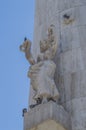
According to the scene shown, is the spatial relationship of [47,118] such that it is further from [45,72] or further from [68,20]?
[68,20]

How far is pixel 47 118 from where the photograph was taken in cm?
1158

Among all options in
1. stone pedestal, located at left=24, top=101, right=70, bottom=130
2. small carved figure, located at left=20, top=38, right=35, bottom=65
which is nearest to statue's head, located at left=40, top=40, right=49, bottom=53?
small carved figure, located at left=20, top=38, right=35, bottom=65

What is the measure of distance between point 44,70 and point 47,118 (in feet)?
5.12

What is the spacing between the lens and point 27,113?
39.7 ft

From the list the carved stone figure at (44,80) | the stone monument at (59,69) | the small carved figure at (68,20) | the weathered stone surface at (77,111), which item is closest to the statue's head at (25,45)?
the stone monument at (59,69)

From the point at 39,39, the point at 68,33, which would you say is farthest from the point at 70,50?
the point at 39,39

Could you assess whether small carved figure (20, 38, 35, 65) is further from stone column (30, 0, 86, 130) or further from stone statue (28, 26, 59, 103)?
stone column (30, 0, 86, 130)

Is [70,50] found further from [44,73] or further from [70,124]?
[70,124]

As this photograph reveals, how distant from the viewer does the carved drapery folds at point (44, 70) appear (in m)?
12.2

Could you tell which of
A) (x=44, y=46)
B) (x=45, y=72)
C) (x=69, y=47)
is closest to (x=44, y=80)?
(x=45, y=72)

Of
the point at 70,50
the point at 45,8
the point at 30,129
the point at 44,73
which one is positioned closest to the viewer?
the point at 30,129

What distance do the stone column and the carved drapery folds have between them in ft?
1.25

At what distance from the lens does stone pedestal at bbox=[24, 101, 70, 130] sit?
11.6m

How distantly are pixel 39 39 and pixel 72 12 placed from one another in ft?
4.39
